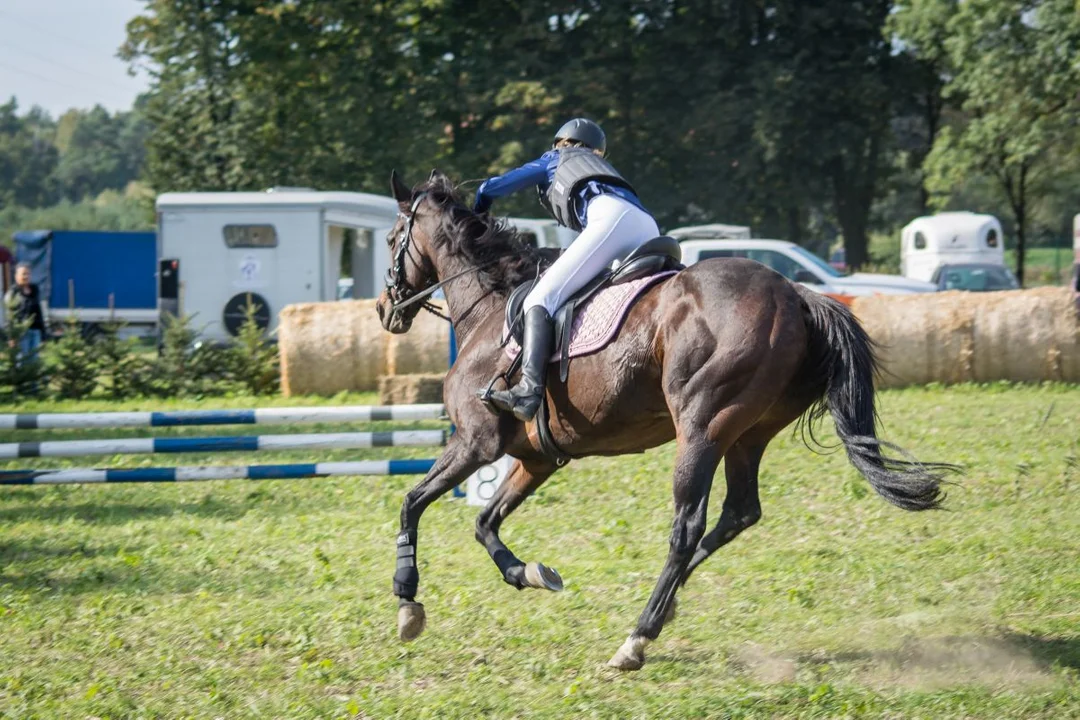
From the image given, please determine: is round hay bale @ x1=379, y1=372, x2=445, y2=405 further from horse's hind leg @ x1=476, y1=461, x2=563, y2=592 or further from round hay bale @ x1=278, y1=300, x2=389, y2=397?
horse's hind leg @ x1=476, y1=461, x2=563, y2=592

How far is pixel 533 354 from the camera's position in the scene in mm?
6016

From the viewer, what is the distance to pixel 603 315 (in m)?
6.02

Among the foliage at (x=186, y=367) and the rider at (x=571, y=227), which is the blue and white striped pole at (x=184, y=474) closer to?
the rider at (x=571, y=227)

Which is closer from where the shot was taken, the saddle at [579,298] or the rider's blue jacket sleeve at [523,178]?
the saddle at [579,298]

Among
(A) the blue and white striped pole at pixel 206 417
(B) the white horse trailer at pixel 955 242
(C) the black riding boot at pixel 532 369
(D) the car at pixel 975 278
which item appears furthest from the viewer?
(B) the white horse trailer at pixel 955 242

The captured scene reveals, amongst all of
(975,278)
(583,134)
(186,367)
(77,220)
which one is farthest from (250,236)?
(77,220)

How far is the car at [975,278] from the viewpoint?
Answer: 28016 mm

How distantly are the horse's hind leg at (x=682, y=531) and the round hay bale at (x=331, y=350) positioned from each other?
11.4 metres

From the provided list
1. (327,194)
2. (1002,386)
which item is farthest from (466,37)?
(1002,386)

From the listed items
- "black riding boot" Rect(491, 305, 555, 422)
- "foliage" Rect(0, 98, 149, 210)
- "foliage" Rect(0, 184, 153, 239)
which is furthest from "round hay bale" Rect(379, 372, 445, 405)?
"foliage" Rect(0, 98, 149, 210)

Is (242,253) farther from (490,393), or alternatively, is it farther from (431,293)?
(490,393)

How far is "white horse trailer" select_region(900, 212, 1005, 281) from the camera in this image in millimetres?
32188

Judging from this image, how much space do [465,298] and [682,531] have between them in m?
2.07

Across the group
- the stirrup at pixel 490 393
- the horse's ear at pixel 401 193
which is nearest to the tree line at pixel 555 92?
the horse's ear at pixel 401 193
